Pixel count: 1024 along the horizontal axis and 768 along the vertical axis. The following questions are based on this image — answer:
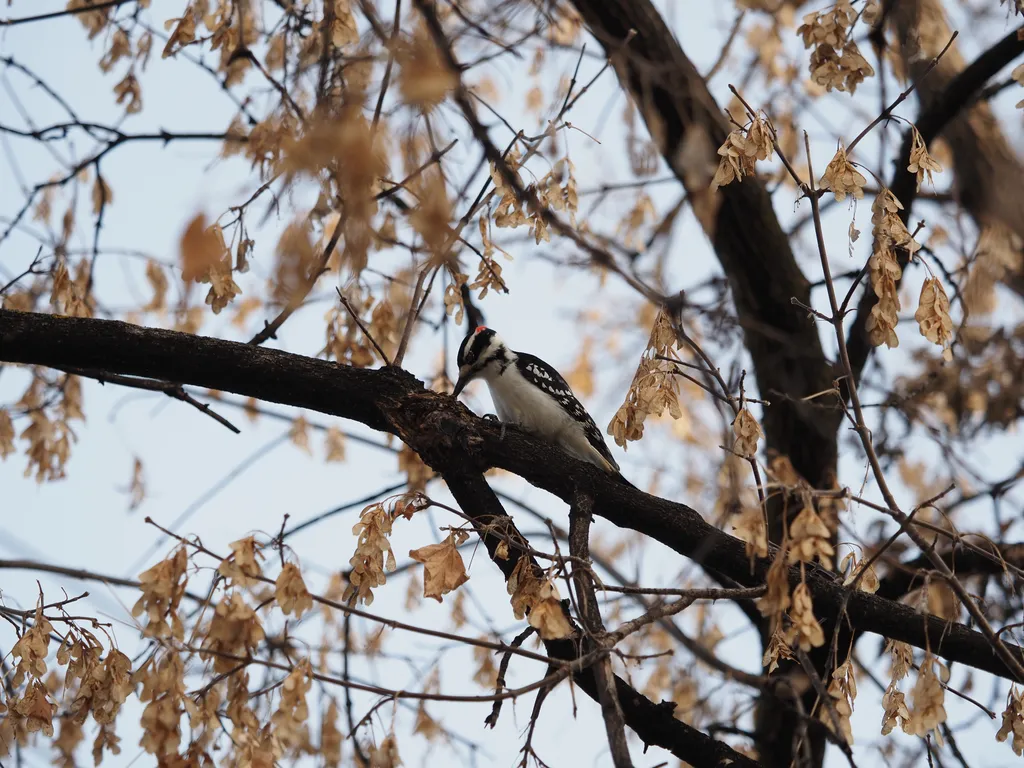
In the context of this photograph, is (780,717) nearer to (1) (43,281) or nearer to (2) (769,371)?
(2) (769,371)

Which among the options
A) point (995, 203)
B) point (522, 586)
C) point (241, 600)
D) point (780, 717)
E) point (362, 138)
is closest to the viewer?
point (362, 138)

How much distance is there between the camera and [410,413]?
3775 mm

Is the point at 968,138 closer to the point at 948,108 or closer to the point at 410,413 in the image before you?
the point at 948,108

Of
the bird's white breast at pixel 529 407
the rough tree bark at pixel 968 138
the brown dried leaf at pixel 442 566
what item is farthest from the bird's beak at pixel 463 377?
the brown dried leaf at pixel 442 566

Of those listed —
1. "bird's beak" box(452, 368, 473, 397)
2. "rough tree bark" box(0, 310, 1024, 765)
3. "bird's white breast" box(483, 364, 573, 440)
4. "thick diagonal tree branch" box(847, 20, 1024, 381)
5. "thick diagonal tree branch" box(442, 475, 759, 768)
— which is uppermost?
"thick diagonal tree branch" box(847, 20, 1024, 381)

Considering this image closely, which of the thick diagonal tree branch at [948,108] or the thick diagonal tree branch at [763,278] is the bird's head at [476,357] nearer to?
the thick diagonal tree branch at [763,278]

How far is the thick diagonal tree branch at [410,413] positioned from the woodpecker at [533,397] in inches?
89.1

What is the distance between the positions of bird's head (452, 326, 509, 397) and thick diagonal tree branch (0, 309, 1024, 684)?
8.58ft

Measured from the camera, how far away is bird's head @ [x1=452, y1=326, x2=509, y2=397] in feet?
21.3

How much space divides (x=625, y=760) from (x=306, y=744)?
2.69 metres

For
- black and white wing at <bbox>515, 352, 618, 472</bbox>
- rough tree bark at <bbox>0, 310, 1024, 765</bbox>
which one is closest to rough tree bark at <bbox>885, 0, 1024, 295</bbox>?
rough tree bark at <bbox>0, 310, 1024, 765</bbox>

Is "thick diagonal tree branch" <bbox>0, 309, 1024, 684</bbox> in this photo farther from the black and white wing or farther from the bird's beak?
the bird's beak

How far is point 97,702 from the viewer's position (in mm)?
3074

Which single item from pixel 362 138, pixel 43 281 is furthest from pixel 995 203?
pixel 43 281
